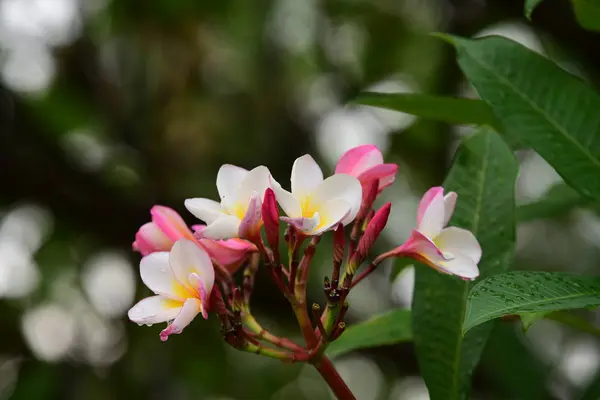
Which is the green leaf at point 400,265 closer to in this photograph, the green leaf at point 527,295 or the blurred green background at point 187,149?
the green leaf at point 527,295

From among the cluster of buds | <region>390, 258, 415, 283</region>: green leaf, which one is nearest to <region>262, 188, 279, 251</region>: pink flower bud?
the cluster of buds

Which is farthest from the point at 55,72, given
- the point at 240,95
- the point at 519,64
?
the point at 519,64

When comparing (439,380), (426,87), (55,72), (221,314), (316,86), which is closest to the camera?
(221,314)

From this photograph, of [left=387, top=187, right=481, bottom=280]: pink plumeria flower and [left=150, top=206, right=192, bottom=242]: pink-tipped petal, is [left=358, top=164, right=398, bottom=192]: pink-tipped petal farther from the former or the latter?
[left=150, top=206, right=192, bottom=242]: pink-tipped petal

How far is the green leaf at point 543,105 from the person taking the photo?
26.8 inches

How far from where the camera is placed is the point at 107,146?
7.79ft

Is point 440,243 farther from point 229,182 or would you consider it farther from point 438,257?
point 229,182

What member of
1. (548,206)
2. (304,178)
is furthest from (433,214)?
(548,206)

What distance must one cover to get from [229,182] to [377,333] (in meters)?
0.28

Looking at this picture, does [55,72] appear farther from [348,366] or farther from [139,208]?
[348,366]

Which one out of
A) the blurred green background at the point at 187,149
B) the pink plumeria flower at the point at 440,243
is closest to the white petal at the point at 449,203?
the pink plumeria flower at the point at 440,243

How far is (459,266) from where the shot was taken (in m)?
0.61

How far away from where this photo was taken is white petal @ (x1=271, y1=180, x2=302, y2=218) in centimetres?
58

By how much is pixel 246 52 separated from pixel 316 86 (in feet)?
1.87
